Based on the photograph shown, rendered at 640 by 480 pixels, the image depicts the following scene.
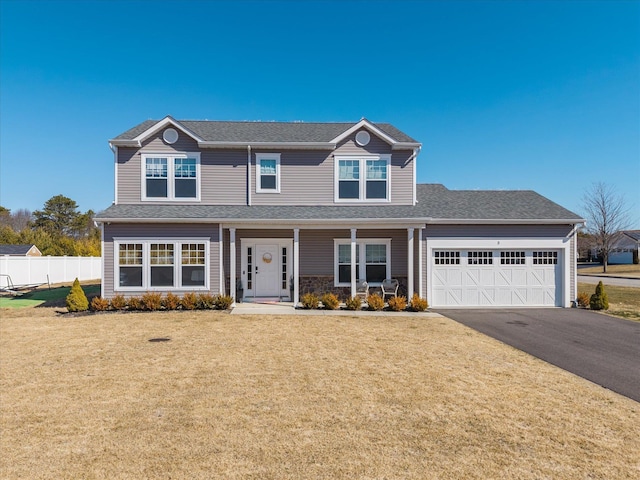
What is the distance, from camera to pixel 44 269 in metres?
25.8

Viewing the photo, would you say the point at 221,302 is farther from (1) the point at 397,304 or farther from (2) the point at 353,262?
(1) the point at 397,304

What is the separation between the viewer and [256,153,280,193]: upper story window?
15094 mm

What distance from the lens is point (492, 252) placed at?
573 inches

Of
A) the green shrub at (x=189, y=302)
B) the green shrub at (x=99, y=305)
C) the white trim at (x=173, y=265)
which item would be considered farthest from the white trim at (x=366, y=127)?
the green shrub at (x=99, y=305)

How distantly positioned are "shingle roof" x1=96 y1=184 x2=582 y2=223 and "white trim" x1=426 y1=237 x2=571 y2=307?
816 mm

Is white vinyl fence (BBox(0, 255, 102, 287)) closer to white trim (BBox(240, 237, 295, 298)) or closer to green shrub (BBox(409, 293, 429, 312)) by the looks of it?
white trim (BBox(240, 237, 295, 298))

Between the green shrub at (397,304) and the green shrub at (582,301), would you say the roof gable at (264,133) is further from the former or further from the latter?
the green shrub at (582,301)

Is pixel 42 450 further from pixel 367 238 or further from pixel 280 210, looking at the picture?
pixel 367 238

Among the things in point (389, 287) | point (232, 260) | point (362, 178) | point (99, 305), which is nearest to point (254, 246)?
point (232, 260)

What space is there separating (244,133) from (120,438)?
13543mm

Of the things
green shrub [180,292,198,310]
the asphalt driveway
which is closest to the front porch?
green shrub [180,292,198,310]

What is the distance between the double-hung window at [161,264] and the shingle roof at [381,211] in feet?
3.50

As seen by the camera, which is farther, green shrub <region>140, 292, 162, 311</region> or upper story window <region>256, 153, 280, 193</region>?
upper story window <region>256, 153, 280, 193</region>

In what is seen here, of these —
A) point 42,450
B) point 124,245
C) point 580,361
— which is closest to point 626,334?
point 580,361
